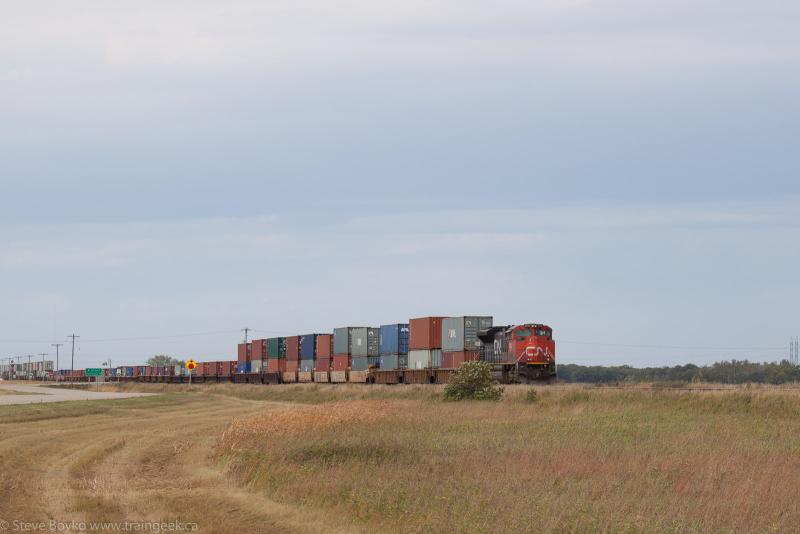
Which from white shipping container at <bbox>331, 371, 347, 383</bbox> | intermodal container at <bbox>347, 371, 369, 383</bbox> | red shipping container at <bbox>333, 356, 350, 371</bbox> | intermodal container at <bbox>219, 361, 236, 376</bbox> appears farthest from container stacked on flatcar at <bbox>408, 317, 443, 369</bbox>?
intermodal container at <bbox>219, 361, 236, 376</bbox>

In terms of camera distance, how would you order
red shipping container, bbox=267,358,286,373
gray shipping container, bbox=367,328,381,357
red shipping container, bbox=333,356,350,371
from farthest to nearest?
red shipping container, bbox=267,358,286,373 < red shipping container, bbox=333,356,350,371 < gray shipping container, bbox=367,328,381,357

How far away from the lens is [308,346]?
8638cm

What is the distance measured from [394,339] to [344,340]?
9022 mm

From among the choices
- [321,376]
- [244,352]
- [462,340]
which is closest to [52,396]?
[321,376]

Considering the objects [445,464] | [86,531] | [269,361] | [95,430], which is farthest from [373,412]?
[269,361]

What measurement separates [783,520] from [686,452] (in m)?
7.63

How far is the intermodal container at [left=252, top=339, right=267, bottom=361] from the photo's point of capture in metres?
97.1

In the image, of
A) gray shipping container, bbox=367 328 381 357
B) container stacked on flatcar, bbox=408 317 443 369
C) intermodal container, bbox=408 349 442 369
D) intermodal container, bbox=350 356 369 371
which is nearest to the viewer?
intermodal container, bbox=408 349 442 369

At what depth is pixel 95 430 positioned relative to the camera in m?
30.3

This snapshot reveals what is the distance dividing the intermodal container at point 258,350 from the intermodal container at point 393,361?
28.9 meters

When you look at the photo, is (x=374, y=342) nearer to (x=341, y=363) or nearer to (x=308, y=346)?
(x=341, y=363)

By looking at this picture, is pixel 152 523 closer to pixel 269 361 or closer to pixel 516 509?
pixel 516 509

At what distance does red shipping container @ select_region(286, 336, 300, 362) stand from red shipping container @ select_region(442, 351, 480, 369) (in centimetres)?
2859

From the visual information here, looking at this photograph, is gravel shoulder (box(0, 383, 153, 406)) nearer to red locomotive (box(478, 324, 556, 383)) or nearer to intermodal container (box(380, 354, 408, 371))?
intermodal container (box(380, 354, 408, 371))
